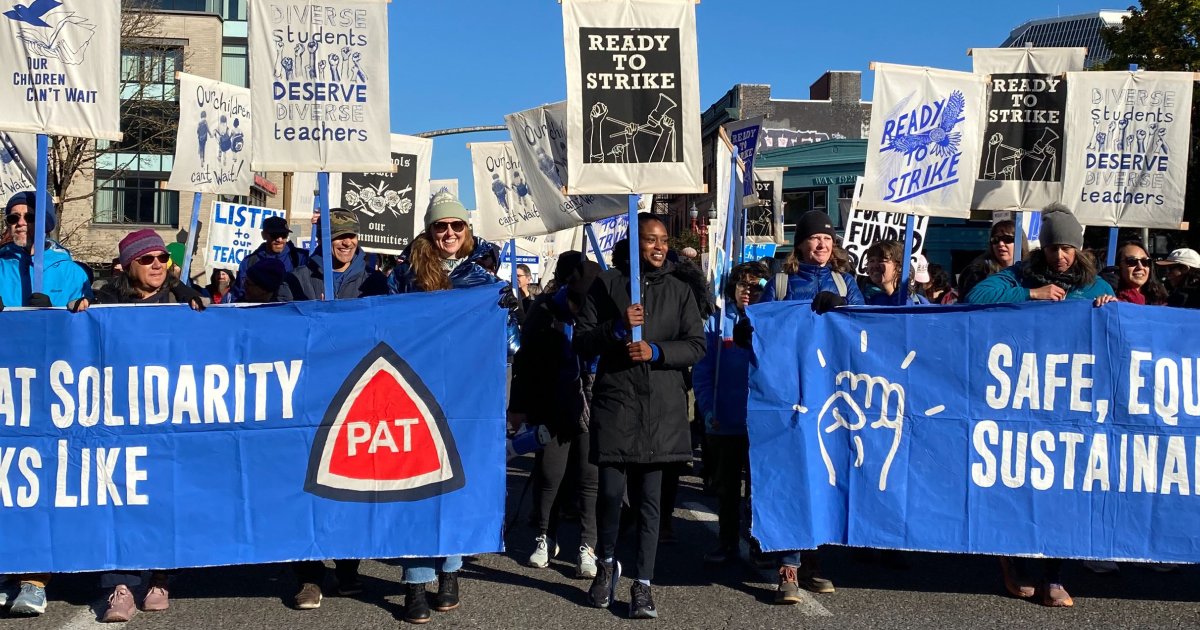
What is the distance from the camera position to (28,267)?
6578 millimetres

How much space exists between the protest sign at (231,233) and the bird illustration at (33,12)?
25.8 feet

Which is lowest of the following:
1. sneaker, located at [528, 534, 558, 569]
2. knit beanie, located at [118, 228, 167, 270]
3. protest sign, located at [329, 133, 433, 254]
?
sneaker, located at [528, 534, 558, 569]

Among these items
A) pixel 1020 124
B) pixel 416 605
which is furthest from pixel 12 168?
pixel 1020 124

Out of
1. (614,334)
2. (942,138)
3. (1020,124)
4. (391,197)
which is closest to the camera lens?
(614,334)

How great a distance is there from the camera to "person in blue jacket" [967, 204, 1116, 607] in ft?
20.5

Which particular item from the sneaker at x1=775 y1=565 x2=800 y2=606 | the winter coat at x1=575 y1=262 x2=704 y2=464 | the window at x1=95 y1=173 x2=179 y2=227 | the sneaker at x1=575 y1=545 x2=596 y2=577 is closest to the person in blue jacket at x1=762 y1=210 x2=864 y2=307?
the winter coat at x1=575 y1=262 x2=704 y2=464

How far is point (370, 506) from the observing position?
6.14 metres

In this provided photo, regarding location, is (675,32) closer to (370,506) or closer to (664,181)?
(664,181)

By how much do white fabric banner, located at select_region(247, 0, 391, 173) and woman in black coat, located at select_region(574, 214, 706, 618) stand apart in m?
1.71

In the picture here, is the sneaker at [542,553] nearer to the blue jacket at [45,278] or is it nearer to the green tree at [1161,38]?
the blue jacket at [45,278]

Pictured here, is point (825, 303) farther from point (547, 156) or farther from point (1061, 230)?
point (547, 156)

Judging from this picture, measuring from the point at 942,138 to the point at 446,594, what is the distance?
4.22 meters

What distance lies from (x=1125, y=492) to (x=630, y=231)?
2796 millimetres

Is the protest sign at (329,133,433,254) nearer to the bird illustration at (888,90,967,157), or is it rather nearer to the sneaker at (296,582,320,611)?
the bird illustration at (888,90,967,157)
